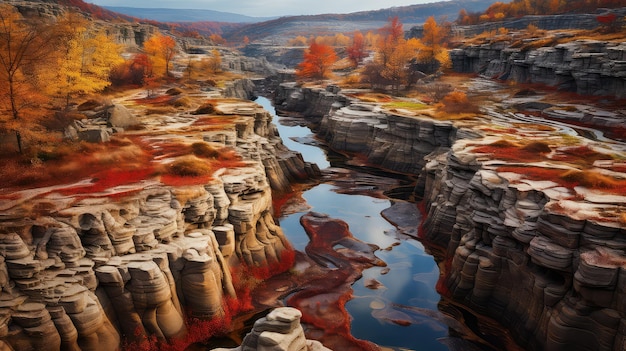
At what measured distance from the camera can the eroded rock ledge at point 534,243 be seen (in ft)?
69.1

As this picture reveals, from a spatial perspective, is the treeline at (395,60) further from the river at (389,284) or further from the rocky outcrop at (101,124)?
the rocky outcrop at (101,124)

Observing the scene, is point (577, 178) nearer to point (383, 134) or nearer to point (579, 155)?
point (579, 155)

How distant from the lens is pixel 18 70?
30547 mm

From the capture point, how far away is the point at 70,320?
19.6 metres

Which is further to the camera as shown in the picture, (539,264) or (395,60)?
(395,60)

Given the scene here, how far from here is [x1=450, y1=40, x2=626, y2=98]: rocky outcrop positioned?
5953cm

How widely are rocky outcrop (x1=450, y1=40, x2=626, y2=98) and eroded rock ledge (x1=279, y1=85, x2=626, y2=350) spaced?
22507mm

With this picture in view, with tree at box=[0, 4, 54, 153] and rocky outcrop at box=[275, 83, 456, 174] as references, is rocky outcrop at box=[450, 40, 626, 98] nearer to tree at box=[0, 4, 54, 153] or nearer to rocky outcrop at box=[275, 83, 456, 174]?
rocky outcrop at box=[275, 83, 456, 174]

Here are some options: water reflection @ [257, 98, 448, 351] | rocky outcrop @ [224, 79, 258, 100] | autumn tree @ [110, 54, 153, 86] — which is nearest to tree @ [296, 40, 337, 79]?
rocky outcrop @ [224, 79, 258, 100]

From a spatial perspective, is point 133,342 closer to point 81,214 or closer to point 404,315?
point 81,214

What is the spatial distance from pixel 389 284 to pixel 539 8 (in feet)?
428

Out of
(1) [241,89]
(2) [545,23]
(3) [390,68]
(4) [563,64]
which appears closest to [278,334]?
(4) [563,64]

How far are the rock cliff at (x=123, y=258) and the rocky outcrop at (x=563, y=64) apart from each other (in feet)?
170

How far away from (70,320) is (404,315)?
1764 centimetres
